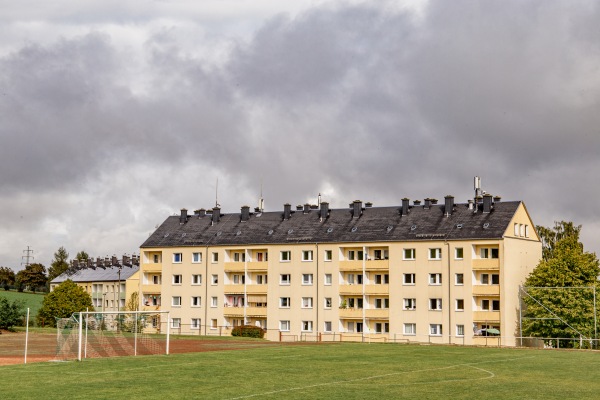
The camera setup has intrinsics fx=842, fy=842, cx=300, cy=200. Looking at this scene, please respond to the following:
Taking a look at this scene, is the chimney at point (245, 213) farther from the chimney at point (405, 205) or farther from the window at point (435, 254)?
the window at point (435, 254)

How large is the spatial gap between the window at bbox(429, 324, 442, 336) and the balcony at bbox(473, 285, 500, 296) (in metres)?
→ 5.76

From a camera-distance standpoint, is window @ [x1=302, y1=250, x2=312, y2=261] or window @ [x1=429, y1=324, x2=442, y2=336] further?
window @ [x1=302, y1=250, x2=312, y2=261]

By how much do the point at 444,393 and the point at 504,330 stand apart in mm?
60316

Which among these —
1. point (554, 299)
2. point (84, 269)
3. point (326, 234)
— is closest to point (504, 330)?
point (554, 299)

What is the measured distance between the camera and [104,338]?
74188 mm

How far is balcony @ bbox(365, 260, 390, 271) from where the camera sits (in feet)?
334

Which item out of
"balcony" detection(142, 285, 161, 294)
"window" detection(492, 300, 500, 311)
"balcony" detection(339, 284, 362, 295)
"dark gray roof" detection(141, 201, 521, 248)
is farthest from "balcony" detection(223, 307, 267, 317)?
"window" detection(492, 300, 500, 311)

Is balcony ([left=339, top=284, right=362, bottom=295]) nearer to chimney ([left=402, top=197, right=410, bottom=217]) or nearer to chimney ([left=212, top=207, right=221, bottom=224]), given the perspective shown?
chimney ([left=402, top=197, right=410, bottom=217])

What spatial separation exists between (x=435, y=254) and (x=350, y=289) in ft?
38.1

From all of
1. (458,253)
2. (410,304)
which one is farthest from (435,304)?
(458,253)

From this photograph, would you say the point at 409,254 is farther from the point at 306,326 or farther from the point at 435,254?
the point at 306,326

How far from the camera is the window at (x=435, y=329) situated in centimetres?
9612

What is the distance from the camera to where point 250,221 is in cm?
11731

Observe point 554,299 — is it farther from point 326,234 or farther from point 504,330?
point 326,234
